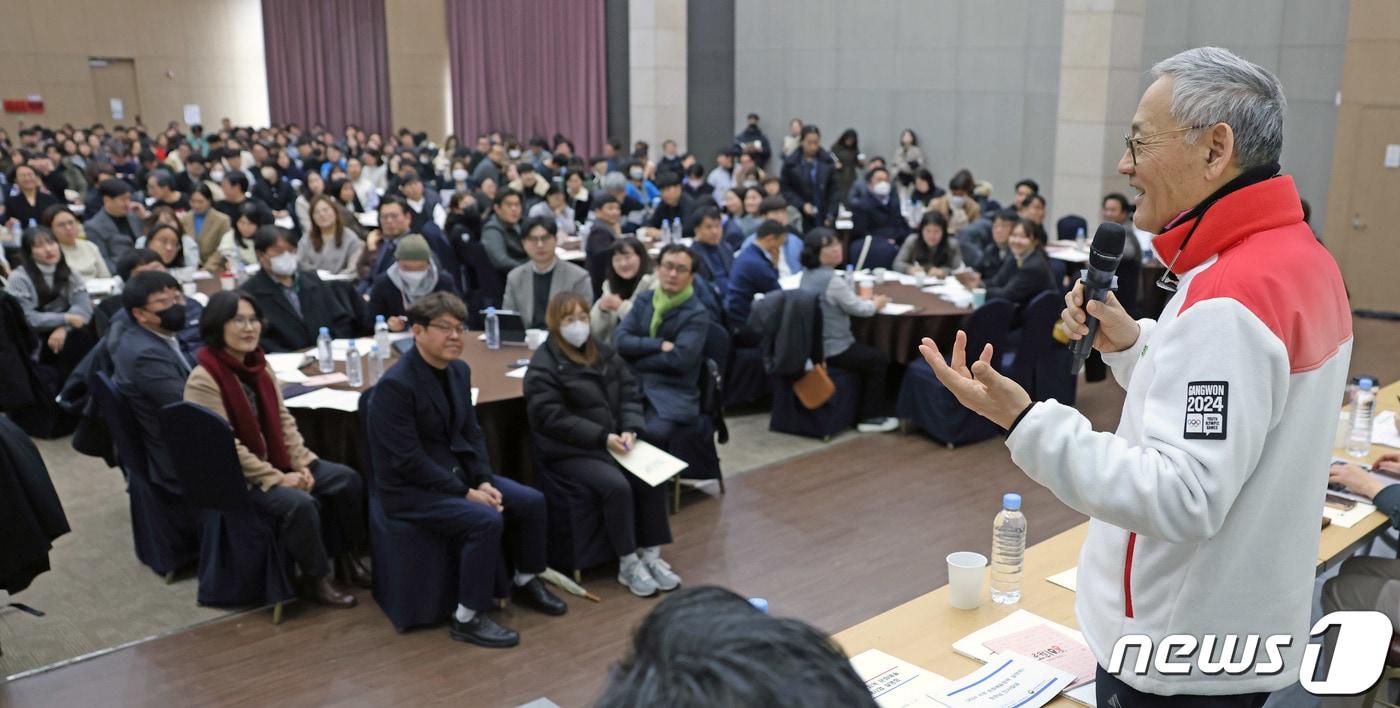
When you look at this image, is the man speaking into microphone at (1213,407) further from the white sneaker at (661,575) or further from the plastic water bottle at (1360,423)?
the white sneaker at (661,575)

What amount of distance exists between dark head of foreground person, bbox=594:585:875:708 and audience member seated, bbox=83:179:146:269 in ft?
29.9

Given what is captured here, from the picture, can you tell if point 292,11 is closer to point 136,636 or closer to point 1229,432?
point 136,636

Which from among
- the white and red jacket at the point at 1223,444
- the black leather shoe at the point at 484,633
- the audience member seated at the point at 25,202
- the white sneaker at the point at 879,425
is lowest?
the black leather shoe at the point at 484,633

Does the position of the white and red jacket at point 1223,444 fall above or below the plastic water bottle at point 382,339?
above

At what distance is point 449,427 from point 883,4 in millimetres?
12287

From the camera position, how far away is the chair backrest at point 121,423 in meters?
4.80

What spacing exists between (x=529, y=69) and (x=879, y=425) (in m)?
14.8

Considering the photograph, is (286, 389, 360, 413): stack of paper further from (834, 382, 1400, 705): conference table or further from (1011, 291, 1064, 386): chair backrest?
(1011, 291, 1064, 386): chair backrest

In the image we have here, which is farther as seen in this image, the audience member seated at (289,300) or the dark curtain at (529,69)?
the dark curtain at (529,69)

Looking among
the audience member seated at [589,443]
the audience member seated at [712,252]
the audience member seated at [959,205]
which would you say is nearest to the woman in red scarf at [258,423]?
the audience member seated at [589,443]

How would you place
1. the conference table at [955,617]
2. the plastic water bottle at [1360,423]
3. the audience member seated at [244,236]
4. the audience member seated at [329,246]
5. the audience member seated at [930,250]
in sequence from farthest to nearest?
the audience member seated at [930,250]
the audience member seated at [244,236]
the audience member seated at [329,246]
the plastic water bottle at [1360,423]
the conference table at [955,617]

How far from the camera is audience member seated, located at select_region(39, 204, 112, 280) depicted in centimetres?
770

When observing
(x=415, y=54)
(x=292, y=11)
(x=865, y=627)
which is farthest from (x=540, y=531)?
(x=292, y=11)

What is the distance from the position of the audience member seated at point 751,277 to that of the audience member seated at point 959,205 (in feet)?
9.76
